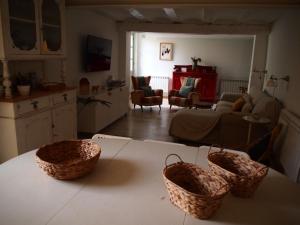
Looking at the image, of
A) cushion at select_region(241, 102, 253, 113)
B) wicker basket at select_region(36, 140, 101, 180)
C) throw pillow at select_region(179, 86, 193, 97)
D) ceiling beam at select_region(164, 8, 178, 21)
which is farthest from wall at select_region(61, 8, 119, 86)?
cushion at select_region(241, 102, 253, 113)

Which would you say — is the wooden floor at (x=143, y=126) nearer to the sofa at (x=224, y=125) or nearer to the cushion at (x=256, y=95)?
the sofa at (x=224, y=125)

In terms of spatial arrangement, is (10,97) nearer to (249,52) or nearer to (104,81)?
(104,81)

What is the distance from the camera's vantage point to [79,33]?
166 inches

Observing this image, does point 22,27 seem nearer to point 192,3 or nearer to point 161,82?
point 192,3

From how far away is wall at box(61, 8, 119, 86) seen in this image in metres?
3.97

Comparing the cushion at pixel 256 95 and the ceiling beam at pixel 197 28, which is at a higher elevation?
the ceiling beam at pixel 197 28

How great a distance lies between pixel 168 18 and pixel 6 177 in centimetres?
463

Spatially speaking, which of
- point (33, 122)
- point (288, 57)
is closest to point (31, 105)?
point (33, 122)

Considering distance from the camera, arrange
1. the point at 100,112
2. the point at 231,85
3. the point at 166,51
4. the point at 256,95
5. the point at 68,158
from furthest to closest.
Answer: the point at 166,51, the point at 231,85, the point at 256,95, the point at 100,112, the point at 68,158

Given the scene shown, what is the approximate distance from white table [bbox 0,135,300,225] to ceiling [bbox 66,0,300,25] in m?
2.29

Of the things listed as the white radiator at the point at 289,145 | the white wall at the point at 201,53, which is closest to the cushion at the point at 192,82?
the white wall at the point at 201,53

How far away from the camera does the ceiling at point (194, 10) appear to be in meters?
2.89

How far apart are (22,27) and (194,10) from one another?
2.80 metres

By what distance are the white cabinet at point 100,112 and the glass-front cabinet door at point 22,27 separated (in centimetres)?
153
